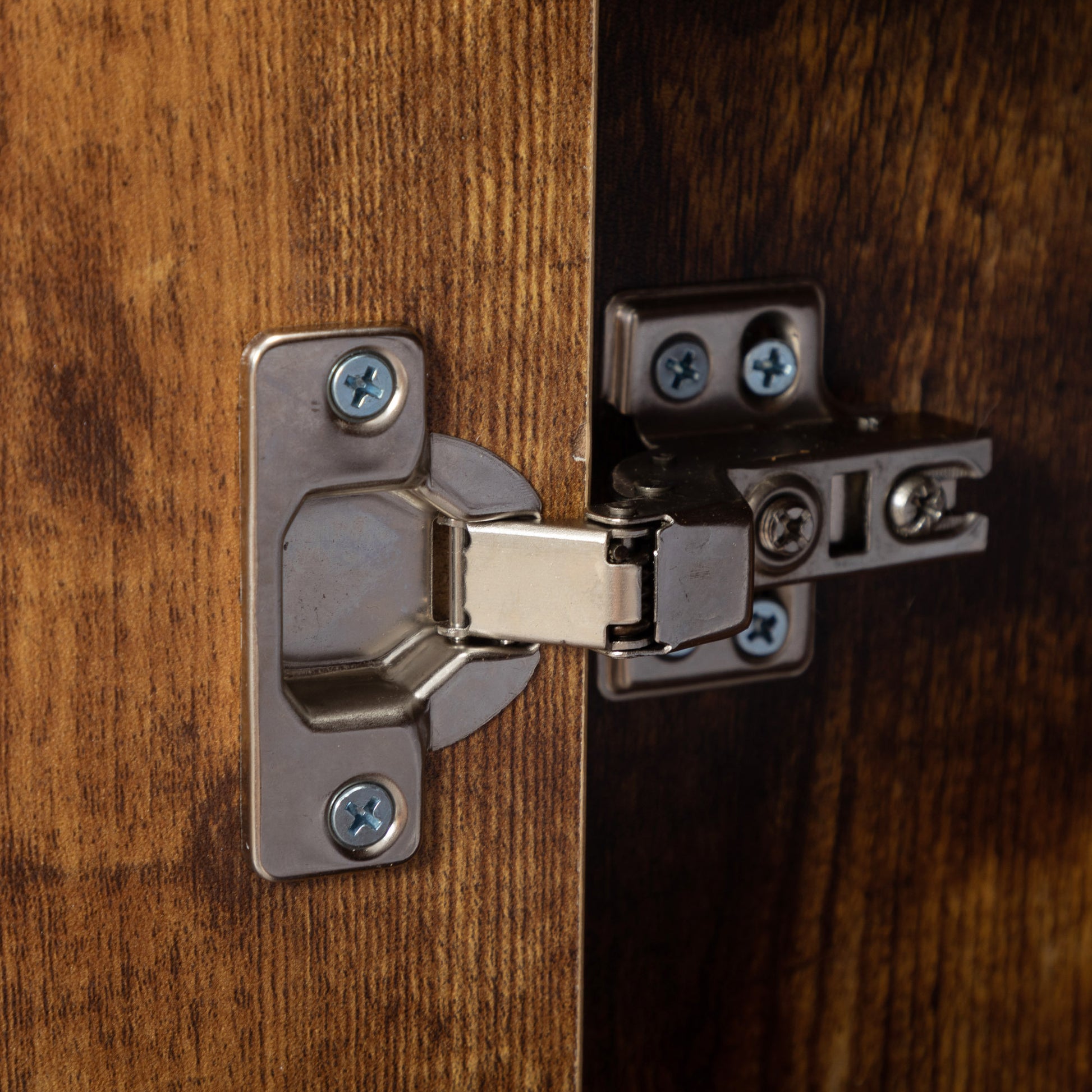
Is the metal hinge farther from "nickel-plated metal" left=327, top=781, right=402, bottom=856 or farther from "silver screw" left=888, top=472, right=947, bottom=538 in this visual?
"silver screw" left=888, top=472, right=947, bottom=538

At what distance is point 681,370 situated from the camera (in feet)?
1.95

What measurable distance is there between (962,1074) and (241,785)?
0.50 meters

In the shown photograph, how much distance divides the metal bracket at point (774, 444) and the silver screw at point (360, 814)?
6.8 inches

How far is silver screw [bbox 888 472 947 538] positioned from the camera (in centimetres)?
60

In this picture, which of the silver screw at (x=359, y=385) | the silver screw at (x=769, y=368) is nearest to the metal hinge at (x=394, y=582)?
the silver screw at (x=359, y=385)

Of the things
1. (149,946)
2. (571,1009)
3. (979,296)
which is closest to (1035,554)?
(979,296)

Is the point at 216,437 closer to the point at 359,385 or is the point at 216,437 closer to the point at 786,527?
the point at 359,385

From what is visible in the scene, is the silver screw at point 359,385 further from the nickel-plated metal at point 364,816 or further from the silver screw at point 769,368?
the silver screw at point 769,368

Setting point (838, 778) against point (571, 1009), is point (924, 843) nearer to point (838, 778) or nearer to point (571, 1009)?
point (838, 778)

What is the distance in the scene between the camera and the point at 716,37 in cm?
58

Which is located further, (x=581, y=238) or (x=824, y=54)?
(x=824, y=54)

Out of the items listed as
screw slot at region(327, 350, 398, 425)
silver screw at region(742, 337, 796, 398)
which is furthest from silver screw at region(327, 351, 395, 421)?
silver screw at region(742, 337, 796, 398)

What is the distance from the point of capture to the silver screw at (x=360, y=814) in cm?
45

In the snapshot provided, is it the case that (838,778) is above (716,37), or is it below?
below
